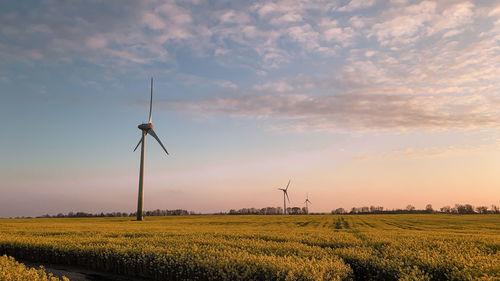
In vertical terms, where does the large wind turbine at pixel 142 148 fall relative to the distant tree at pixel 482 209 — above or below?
above

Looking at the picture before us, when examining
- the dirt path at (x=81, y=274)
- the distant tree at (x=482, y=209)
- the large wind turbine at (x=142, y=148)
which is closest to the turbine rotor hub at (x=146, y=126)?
the large wind turbine at (x=142, y=148)

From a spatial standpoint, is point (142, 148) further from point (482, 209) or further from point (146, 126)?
point (482, 209)

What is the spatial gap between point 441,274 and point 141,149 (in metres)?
77.9

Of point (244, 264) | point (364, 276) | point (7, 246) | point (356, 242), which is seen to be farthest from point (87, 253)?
point (356, 242)

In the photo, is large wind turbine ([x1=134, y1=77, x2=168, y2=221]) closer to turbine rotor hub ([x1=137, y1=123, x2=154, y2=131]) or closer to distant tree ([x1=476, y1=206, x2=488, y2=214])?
turbine rotor hub ([x1=137, y1=123, x2=154, y2=131])

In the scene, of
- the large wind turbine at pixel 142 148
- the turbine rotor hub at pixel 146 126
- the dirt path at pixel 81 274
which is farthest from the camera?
the turbine rotor hub at pixel 146 126

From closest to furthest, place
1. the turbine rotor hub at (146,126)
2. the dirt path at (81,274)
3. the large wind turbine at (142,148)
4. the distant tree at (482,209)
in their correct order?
the dirt path at (81,274) < the large wind turbine at (142,148) < the turbine rotor hub at (146,126) < the distant tree at (482,209)

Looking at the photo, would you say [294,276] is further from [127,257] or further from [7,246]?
[7,246]

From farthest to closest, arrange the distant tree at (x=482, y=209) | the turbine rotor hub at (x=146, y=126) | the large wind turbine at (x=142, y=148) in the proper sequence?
the distant tree at (x=482, y=209) → the turbine rotor hub at (x=146, y=126) → the large wind turbine at (x=142, y=148)

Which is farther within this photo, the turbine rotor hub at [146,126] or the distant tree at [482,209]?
the distant tree at [482,209]

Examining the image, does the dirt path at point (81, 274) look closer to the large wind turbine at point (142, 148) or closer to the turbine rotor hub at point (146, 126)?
the large wind turbine at point (142, 148)

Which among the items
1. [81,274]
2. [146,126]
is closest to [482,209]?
[146,126]

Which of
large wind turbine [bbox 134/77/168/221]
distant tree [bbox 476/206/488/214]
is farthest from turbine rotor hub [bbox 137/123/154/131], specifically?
distant tree [bbox 476/206/488/214]

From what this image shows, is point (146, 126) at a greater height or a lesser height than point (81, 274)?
greater
